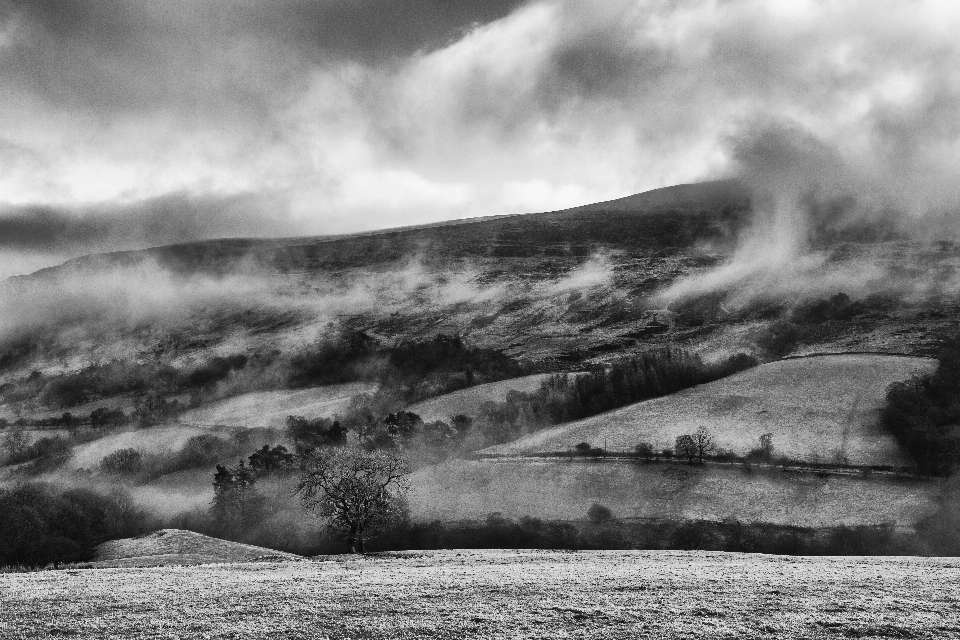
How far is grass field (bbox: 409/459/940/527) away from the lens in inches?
4542

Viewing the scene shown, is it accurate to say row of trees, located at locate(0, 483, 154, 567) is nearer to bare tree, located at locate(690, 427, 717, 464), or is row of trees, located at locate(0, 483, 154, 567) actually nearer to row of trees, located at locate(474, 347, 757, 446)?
row of trees, located at locate(474, 347, 757, 446)

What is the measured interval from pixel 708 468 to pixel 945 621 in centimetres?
9992

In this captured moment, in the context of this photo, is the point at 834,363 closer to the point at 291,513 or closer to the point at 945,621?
the point at 291,513

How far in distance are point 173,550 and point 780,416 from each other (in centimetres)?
10586

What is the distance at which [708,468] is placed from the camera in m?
134

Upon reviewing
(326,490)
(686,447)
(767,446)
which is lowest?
(767,446)

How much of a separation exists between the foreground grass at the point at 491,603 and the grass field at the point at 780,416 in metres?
89.5

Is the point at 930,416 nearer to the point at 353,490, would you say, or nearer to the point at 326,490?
the point at 353,490

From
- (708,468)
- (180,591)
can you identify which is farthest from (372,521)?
(708,468)

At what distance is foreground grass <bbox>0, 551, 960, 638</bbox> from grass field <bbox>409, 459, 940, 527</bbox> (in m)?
63.3

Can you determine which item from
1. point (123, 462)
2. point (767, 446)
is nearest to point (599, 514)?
point (767, 446)

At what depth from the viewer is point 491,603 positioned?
38.7 m

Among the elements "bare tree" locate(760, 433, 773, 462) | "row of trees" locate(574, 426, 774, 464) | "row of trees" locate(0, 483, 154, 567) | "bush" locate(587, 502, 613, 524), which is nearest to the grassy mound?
"row of trees" locate(0, 483, 154, 567)

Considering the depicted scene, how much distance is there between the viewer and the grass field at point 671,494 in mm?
115375
